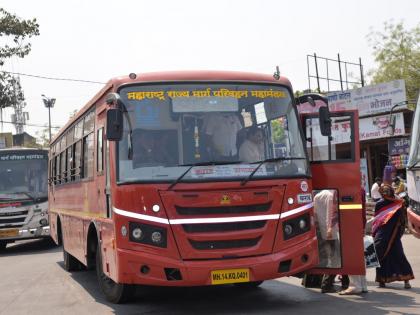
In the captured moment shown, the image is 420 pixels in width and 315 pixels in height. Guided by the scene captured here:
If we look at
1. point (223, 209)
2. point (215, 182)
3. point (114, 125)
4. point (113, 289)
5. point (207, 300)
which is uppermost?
point (114, 125)

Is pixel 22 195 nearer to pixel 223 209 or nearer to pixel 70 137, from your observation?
pixel 70 137

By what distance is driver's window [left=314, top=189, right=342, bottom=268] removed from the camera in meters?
7.18

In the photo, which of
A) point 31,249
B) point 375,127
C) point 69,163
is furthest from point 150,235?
point 375,127

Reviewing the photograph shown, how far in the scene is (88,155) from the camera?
339 inches

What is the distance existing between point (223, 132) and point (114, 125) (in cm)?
122

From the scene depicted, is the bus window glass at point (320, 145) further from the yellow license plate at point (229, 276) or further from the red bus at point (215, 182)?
the yellow license plate at point (229, 276)

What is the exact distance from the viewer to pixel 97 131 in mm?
8023

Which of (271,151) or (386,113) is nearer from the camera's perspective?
(271,151)

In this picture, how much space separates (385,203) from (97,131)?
419 cm

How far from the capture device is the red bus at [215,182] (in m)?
6.28

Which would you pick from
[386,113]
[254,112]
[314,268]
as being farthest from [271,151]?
[386,113]

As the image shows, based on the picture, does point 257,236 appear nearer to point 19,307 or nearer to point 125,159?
point 125,159

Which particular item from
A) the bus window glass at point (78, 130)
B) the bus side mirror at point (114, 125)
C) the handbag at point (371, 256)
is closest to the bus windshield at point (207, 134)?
the bus side mirror at point (114, 125)

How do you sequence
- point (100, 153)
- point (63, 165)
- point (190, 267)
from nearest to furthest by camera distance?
1. point (190, 267)
2. point (100, 153)
3. point (63, 165)
